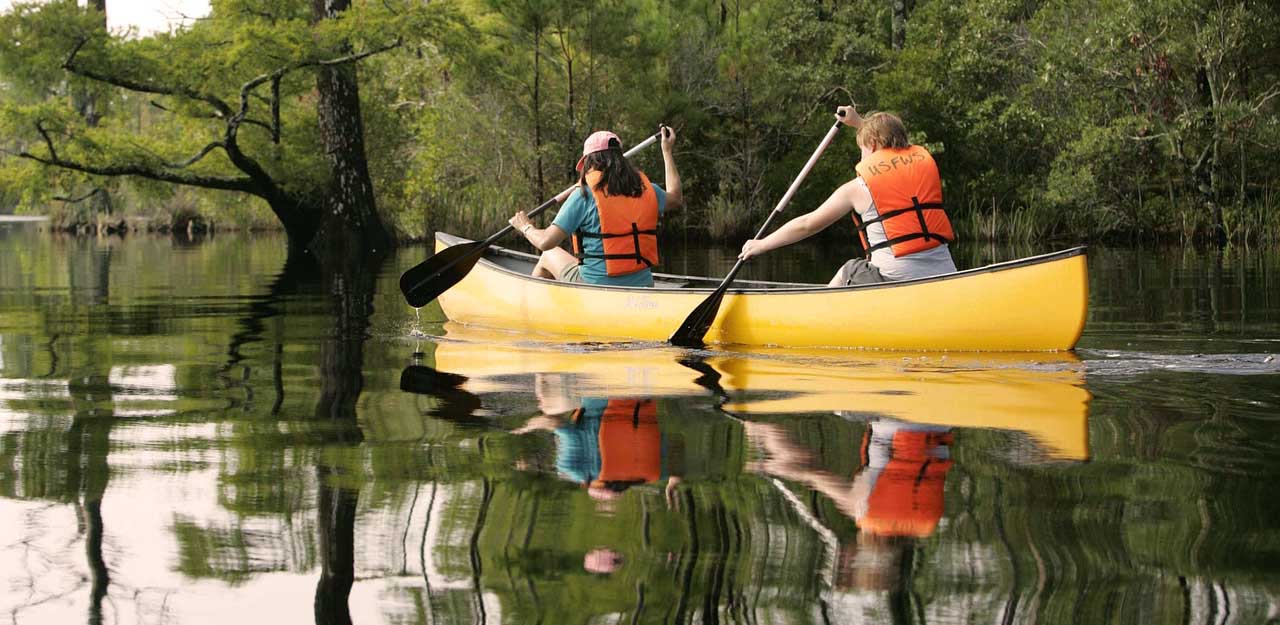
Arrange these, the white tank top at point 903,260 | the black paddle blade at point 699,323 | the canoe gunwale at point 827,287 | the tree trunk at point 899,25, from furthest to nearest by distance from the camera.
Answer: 1. the tree trunk at point 899,25
2. the black paddle blade at point 699,323
3. the white tank top at point 903,260
4. the canoe gunwale at point 827,287

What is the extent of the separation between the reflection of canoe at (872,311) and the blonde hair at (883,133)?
0.73 m

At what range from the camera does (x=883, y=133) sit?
24.6 feet

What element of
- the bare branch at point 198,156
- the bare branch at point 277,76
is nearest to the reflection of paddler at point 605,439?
the bare branch at point 277,76

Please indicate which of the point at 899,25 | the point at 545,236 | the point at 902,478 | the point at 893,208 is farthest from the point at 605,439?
the point at 899,25

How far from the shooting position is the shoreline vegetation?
19.7 m

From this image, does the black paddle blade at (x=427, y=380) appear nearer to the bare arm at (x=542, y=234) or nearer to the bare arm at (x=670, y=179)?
the bare arm at (x=542, y=234)

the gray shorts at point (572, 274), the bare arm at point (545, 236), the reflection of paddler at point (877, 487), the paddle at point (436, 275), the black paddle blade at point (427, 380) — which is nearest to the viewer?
the reflection of paddler at point (877, 487)

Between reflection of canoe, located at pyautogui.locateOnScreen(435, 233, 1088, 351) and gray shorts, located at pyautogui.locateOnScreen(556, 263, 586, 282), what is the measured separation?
229 millimetres

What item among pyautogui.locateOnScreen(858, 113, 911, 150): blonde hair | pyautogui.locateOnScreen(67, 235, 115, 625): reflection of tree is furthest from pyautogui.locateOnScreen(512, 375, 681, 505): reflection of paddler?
pyautogui.locateOnScreen(858, 113, 911, 150): blonde hair

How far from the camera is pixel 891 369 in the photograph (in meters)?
6.78

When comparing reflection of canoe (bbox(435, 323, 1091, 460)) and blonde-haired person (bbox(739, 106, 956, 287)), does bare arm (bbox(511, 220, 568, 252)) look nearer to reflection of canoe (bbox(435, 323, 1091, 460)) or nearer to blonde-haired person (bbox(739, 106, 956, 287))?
reflection of canoe (bbox(435, 323, 1091, 460))

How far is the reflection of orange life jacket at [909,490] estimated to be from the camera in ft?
11.3

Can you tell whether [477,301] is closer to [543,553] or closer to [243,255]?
[543,553]

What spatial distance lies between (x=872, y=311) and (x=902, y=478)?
11.3 feet
